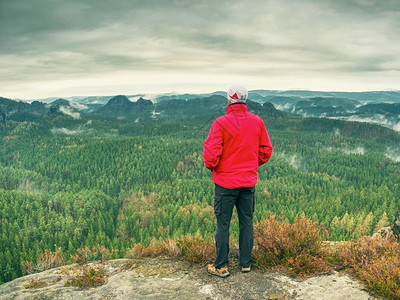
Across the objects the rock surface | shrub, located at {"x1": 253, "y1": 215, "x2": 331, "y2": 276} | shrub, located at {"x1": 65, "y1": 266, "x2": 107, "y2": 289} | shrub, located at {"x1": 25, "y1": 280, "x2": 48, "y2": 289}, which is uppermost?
shrub, located at {"x1": 253, "y1": 215, "x2": 331, "y2": 276}

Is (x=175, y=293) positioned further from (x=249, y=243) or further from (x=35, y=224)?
(x=35, y=224)

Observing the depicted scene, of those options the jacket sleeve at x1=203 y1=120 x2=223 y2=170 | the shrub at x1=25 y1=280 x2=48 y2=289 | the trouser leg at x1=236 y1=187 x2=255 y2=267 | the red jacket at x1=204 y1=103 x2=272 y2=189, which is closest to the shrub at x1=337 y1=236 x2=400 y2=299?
the trouser leg at x1=236 y1=187 x2=255 y2=267

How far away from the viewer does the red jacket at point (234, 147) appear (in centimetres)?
784

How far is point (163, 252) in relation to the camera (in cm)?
1080

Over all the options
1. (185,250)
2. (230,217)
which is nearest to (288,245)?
(230,217)

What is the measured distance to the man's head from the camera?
7992mm

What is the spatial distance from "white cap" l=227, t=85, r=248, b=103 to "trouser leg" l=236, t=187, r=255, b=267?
266cm

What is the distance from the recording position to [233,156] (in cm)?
803

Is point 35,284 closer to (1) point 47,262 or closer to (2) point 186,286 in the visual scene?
(2) point 186,286

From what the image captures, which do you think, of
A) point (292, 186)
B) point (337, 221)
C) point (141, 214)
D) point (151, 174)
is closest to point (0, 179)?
point (151, 174)

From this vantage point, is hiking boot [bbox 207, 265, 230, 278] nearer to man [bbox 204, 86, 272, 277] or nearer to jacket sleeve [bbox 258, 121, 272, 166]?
man [bbox 204, 86, 272, 277]

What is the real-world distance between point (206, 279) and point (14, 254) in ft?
295

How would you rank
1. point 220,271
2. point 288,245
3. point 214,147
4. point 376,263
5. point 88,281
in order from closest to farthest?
1. point 376,263
2. point 214,147
3. point 220,271
4. point 88,281
5. point 288,245

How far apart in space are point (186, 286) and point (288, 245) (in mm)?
3609
